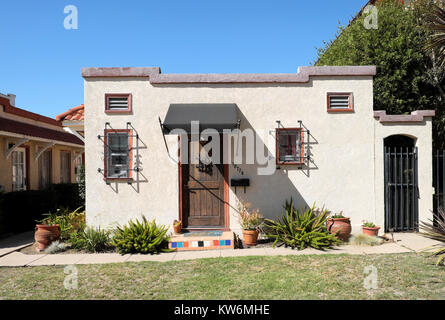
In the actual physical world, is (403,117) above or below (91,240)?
above

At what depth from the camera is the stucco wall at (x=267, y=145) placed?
25.3ft

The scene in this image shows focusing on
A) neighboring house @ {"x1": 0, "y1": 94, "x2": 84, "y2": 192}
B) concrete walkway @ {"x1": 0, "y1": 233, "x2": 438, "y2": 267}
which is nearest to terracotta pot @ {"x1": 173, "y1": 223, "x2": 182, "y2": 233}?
concrete walkway @ {"x1": 0, "y1": 233, "x2": 438, "y2": 267}

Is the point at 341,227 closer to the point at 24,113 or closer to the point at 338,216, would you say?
the point at 338,216

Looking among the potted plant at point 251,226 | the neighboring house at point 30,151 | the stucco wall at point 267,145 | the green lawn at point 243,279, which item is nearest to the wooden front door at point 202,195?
the stucco wall at point 267,145

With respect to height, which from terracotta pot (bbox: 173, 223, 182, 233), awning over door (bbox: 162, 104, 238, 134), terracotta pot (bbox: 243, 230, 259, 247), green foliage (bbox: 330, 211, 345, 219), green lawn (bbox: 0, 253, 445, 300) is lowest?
green lawn (bbox: 0, 253, 445, 300)

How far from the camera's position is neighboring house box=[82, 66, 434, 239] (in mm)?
7730

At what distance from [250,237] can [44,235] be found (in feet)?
16.8

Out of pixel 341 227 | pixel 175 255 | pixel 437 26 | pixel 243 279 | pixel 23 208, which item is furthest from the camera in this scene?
pixel 23 208

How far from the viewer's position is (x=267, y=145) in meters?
7.80

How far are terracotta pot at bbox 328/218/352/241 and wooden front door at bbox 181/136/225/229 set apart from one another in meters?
2.81

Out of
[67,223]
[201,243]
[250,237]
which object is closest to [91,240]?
[67,223]

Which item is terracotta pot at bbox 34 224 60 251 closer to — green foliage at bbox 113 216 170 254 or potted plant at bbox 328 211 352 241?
green foliage at bbox 113 216 170 254

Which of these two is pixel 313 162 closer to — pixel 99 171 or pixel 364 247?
pixel 364 247

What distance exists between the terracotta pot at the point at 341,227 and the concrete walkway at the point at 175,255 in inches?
12.5
